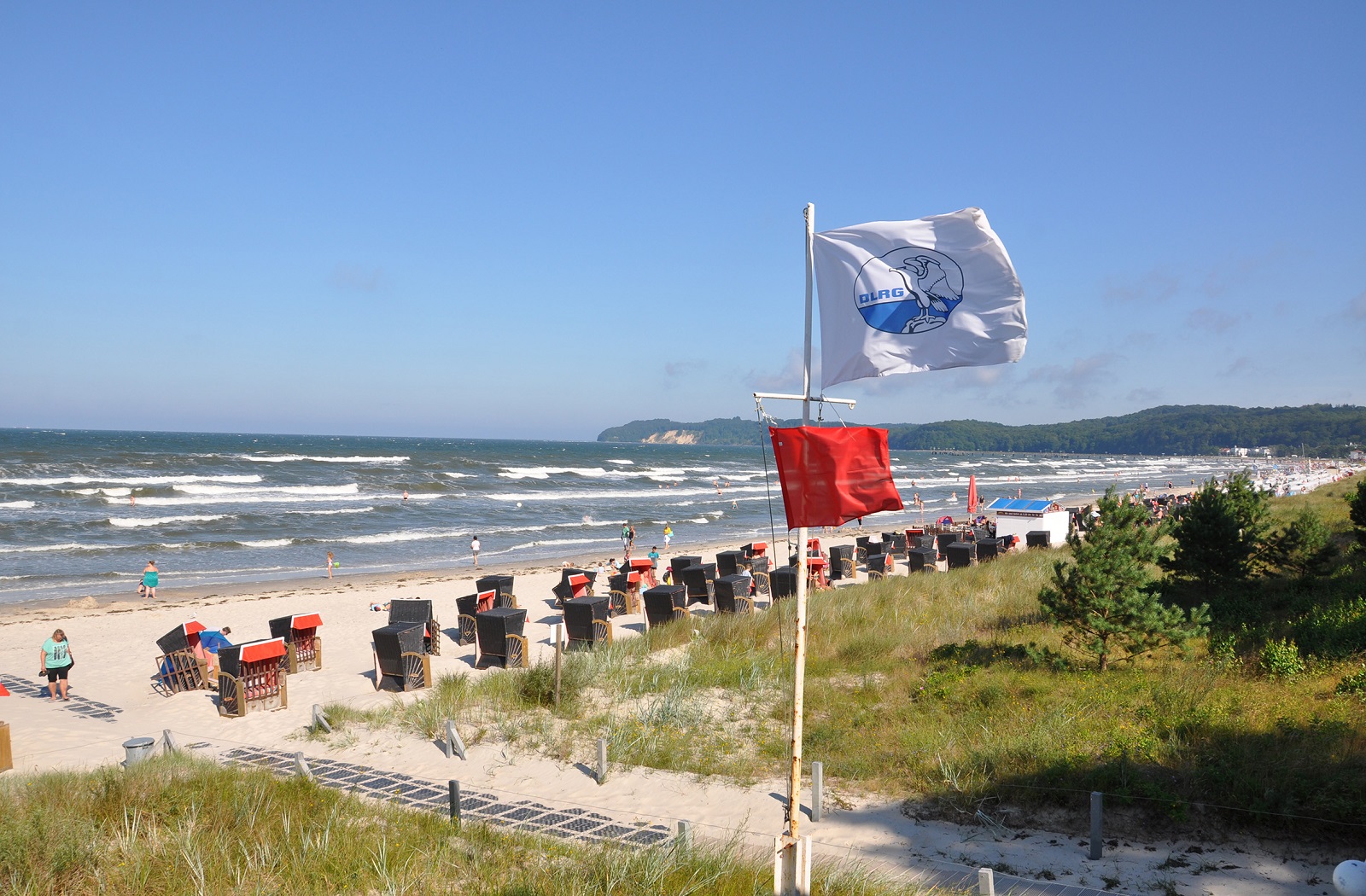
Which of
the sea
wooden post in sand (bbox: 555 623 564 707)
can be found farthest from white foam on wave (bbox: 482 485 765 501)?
wooden post in sand (bbox: 555 623 564 707)

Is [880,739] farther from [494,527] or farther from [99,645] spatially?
[494,527]

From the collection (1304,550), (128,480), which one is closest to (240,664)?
(1304,550)

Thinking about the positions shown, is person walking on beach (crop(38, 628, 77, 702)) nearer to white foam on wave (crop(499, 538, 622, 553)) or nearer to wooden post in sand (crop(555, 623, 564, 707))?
wooden post in sand (crop(555, 623, 564, 707))

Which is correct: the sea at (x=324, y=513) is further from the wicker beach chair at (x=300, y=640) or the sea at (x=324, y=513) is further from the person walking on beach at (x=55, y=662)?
the person walking on beach at (x=55, y=662)

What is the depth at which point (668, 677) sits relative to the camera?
10.9 metres

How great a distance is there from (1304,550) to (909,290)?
11354 mm

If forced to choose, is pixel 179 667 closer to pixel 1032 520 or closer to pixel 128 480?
pixel 1032 520

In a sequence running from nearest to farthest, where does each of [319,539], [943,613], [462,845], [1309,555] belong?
[462,845] < [1309,555] < [943,613] < [319,539]

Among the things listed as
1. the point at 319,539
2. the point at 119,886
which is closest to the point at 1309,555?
the point at 119,886

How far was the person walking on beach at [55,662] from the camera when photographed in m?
12.2

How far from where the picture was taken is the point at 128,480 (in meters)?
49.7

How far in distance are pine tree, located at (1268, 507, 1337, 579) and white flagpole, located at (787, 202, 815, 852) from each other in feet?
37.0

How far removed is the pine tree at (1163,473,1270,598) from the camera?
12.2 m

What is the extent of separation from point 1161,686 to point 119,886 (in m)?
8.98
